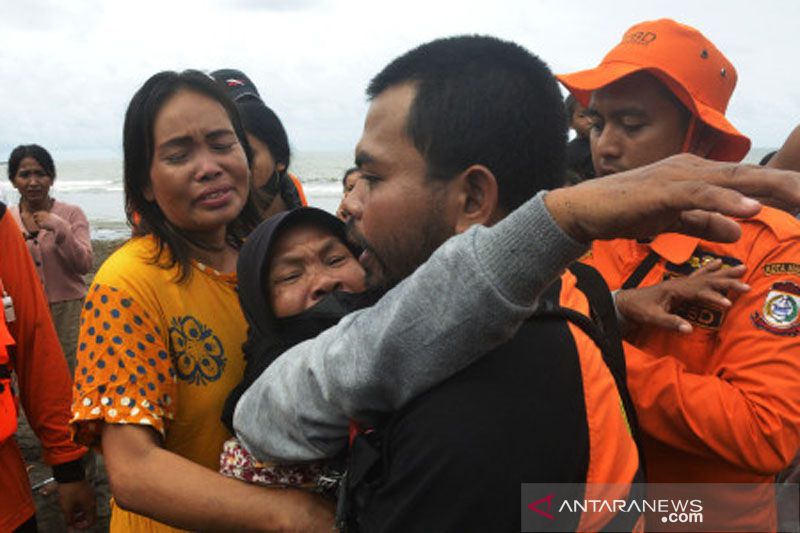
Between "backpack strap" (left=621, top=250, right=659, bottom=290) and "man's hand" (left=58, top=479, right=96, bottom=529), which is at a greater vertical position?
"backpack strap" (left=621, top=250, right=659, bottom=290)

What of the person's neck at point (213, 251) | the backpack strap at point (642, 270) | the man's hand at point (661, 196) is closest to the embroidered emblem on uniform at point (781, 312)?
the backpack strap at point (642, 270)

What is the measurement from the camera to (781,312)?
174 cm

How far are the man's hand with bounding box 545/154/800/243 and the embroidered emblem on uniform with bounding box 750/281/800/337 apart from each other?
926mm

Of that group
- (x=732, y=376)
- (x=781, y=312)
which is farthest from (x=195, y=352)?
(x=781, y=312)

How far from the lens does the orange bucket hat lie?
215 centimetres

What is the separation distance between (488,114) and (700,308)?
1.00 meters

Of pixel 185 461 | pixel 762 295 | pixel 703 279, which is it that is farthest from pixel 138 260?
pixel 762 295

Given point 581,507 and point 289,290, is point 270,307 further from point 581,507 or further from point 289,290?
point 581,507

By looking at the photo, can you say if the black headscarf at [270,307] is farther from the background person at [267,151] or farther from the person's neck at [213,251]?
the background person at [267,151]

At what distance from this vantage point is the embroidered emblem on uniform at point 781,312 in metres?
1.72

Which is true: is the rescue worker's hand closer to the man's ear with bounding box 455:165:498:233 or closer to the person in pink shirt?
the man's ear with bounding box 455:165:498:233

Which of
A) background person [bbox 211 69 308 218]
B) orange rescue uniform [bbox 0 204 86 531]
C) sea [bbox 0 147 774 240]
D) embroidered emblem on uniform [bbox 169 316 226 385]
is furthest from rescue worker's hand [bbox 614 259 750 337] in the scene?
sea [bbox 0 147 774 240]

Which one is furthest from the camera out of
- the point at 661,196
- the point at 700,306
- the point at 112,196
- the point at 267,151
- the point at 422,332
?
the point at 112,196

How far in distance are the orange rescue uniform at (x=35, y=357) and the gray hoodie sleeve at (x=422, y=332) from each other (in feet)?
6.27
